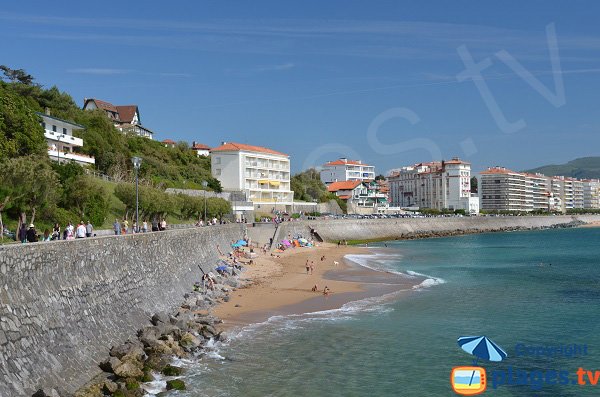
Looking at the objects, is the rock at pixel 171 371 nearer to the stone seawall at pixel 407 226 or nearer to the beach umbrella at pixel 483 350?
the beach umbrella at pixel 483 350

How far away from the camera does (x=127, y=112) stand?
356 feet

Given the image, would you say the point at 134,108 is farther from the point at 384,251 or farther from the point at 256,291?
the point at 256,291

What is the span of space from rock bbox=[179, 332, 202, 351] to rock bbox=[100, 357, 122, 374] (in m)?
3.74

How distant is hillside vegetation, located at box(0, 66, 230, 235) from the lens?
29172 millimetres

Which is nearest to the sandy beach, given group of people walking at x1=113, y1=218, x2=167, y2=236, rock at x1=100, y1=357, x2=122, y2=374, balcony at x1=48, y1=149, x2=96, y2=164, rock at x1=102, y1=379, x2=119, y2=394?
group of people walking at x1=113, y1=218, x2=167, y2=236

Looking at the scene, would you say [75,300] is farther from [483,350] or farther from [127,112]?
[127,112]

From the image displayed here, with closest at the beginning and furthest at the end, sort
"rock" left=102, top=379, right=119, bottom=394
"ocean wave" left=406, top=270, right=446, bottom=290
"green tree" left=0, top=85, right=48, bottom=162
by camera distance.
A: "rock" left=102, top=379, right=119, bottom=394, "ocean wave" left=406, top=270, right=446, bottom=290, "green tree" left=0, top=85, right=48, bottom=162

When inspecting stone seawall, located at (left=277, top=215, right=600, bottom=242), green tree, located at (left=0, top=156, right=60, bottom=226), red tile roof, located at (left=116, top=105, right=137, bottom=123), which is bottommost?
stone seawall, located at (left=277, top=215, right=600, bottom=242)

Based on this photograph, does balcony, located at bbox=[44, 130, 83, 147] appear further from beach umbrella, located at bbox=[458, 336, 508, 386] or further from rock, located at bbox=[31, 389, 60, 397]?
beach umbrella, located at bbox=[458, 336, 508, 386]

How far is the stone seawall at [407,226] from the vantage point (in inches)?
3071

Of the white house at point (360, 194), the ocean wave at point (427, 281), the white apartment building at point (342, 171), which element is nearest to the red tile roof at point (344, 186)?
the white house at point (360, 194)

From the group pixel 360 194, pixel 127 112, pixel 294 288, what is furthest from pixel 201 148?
pixel 294 288

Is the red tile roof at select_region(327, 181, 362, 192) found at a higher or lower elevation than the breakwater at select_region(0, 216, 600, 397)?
higher

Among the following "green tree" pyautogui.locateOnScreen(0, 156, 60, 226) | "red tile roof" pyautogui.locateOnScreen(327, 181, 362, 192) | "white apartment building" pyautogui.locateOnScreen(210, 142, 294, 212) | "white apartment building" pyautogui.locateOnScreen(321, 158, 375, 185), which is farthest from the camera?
"white apartment building" pyautogui.locateOnScreen(321, 158, 375, 185)
